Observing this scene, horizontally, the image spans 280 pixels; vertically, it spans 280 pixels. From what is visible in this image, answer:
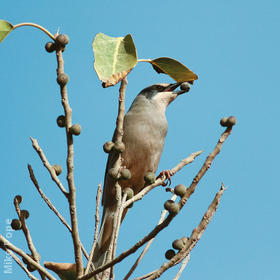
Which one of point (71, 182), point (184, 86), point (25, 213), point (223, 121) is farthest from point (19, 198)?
point (184, 86)

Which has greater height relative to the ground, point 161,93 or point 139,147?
point 161,93

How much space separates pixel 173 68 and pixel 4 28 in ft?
3.03

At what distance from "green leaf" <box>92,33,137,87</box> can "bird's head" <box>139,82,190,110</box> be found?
97.1 inches

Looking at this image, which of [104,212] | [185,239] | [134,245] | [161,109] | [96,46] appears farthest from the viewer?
[161,109]

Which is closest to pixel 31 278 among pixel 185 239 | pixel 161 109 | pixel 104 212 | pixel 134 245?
pixel 134 245

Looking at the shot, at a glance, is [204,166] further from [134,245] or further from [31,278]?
[31,278]

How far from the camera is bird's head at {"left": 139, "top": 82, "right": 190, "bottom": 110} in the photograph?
474 centimetres

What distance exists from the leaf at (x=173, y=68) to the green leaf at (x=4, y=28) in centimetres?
78

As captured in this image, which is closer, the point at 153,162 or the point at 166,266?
the point at 166,266

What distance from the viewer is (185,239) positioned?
6.55 feet

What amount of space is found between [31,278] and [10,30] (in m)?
1.13

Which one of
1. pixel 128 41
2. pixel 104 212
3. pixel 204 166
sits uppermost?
pixel 128 41

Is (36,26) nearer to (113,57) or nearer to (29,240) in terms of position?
(113,57)

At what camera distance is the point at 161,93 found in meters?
4.84
